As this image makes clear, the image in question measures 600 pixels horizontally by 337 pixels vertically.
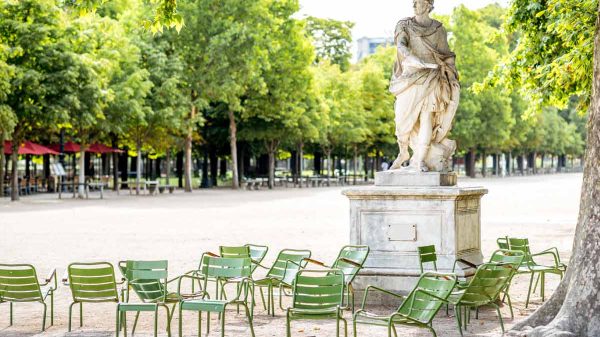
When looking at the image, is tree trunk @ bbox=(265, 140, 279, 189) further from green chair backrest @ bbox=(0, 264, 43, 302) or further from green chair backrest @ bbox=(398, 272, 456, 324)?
green chair backrest @ bbox=(398, 272, 456, 324)

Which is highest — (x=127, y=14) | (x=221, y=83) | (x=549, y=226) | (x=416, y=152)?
(x=127, y=14)

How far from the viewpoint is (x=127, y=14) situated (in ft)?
158

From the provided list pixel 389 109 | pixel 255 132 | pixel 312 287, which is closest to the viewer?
pixel 312 287

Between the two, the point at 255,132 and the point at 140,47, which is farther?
the point at 255,132

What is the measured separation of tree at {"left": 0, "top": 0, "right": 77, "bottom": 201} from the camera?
117 feet

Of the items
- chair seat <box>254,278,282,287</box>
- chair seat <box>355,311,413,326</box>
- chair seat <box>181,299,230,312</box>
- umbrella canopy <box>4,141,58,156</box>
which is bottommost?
chair seat <box>355,311,413,326</box>

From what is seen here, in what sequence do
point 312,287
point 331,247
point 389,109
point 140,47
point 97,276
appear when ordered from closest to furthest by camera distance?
point 312,287 < point 97,276 < point 331,247 < point 140,47 < point 389,109

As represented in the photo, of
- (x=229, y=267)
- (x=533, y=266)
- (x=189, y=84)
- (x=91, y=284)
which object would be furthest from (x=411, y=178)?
(x=189, y=84)

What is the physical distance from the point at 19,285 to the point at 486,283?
5.05 meters

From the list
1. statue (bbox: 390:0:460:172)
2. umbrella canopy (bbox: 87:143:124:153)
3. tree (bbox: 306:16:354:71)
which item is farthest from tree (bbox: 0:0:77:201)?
tree (bbox: 306:16:354:71)

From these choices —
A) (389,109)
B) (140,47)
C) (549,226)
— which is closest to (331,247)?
(549,226)

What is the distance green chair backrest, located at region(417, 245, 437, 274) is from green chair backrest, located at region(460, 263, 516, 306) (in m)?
1.37

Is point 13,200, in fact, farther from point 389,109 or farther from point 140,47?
point 389,109

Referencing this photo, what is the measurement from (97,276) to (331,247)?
31.0ft
